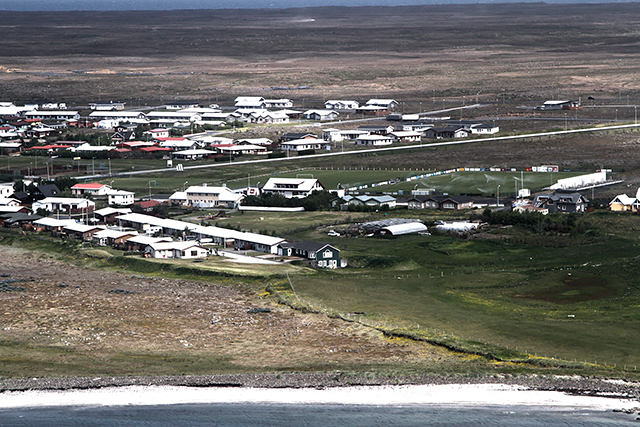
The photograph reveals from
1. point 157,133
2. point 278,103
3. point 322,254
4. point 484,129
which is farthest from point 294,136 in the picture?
point 322,254

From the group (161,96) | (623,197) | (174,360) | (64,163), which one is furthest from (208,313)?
(161,96)

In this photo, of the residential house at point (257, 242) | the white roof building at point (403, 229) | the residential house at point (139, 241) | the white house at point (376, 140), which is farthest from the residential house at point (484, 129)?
the residential house at point (139, 241)

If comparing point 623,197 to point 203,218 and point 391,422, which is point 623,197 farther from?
A: point 391,422

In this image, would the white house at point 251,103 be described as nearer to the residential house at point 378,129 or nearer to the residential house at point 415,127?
the residential house at point 378,129

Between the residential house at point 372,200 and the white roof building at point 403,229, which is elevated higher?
the residential house at point 372,200

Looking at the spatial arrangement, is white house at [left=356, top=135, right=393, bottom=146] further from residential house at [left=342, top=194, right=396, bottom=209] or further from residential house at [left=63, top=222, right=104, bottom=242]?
residential house at [left=63, top=222, right=104, bottom=242]
